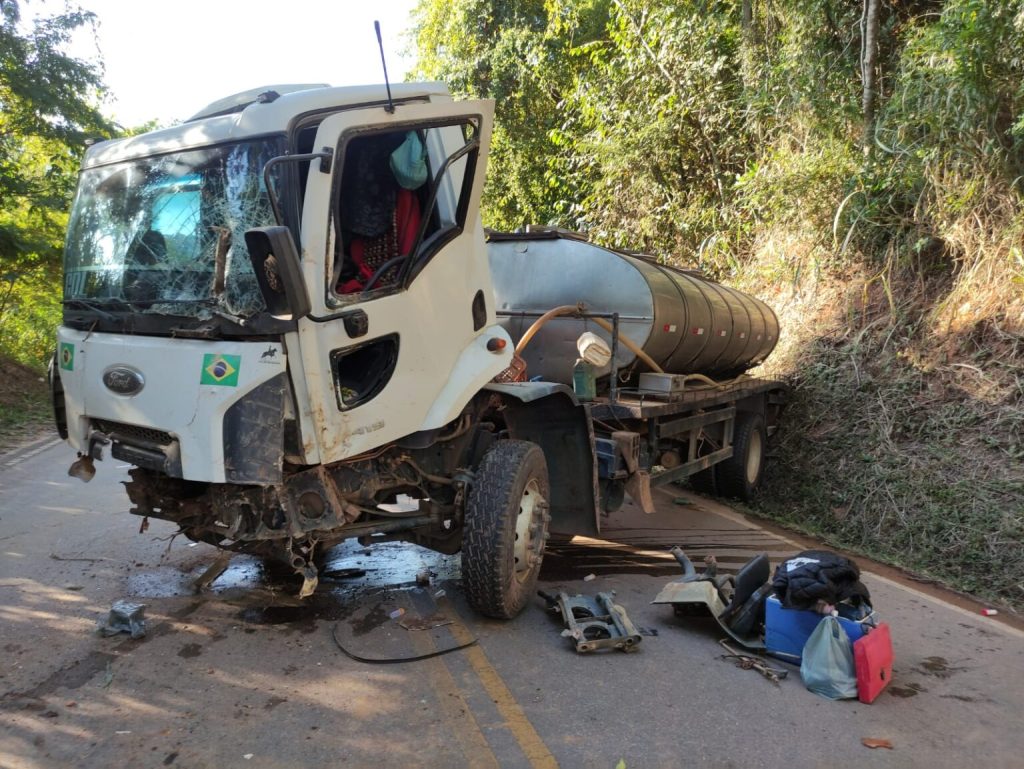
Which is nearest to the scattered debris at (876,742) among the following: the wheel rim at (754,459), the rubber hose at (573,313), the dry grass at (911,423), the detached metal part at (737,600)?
the detached metal part at (737,600)

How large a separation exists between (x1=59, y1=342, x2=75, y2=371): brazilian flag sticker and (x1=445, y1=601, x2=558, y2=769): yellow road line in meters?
2.59

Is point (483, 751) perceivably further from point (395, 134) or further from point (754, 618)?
point (395, 134)

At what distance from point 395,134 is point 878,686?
3870 mm

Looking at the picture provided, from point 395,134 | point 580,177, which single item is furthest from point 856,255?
point 395,134

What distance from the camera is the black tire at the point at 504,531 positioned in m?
Answer: 4.36

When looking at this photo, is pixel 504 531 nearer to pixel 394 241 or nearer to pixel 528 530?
pixel 528 530

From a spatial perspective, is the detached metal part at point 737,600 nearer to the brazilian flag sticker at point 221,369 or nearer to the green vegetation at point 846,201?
the brazilian flag sticker at point 221,369

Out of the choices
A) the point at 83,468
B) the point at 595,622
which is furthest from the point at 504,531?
the point at 83,468

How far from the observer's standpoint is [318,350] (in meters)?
3.63

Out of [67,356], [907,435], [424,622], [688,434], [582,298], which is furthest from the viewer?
[907,435]

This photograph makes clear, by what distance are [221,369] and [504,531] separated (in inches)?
71.3

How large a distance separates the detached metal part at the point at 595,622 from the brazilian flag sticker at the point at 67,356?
306cm

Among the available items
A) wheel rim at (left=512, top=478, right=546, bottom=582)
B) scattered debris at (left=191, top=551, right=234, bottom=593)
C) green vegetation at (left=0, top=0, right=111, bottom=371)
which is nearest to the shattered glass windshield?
scattered debris at (left=191, top=551, right=234, bottom=593)

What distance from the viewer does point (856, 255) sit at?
11.0 metres
